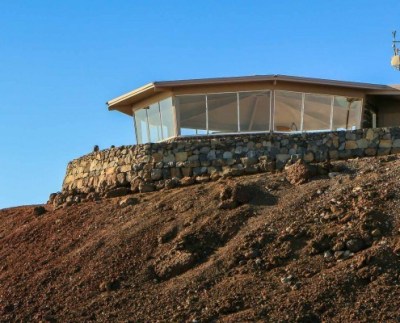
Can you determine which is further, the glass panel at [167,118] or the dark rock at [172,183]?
the glass panel at [167,118]

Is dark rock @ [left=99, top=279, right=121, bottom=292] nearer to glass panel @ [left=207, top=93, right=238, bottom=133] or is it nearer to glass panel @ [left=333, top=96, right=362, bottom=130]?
glass panel @ [left=207, top=93, right=238, bottom=133]

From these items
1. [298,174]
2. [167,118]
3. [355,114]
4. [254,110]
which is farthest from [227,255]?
[355,114]

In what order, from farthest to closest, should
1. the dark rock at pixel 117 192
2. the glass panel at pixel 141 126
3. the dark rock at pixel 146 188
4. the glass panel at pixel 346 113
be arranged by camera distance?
the glass panel at pixel 141 126
the glass panel at pixel 346 113
the dark rock at pixel 117 192
the dark rock at pixel 146 188

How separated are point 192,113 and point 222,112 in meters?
0.95

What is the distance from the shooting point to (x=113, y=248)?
63.4 feet

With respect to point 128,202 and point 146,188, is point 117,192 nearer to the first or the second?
point 146,188

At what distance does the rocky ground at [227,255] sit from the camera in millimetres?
15023

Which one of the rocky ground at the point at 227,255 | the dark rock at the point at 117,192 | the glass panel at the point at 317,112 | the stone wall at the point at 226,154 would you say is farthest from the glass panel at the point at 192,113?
the rocky ground at the point at 227,255

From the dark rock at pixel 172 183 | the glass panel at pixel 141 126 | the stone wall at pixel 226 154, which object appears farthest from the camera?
the glass panel at pixel 141 126

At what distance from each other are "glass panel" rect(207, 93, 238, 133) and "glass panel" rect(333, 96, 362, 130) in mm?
3403

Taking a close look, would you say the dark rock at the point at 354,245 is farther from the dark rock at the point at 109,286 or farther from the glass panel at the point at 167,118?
the glass panel at the point at 167,118

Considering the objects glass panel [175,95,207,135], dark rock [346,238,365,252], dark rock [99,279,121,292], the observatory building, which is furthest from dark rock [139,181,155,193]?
dark rock [346,238,365,252]

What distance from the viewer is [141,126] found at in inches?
1150

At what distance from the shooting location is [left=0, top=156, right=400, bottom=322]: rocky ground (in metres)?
15.0
